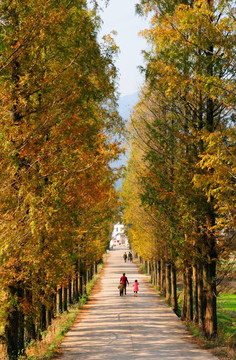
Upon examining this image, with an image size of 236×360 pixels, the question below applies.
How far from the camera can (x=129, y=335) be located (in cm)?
1688

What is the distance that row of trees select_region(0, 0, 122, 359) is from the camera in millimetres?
9578

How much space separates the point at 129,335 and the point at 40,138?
7862mm

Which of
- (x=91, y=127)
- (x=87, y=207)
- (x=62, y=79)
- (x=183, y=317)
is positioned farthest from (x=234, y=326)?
(x=62, y=79)

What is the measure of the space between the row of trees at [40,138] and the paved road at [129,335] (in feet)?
5.95

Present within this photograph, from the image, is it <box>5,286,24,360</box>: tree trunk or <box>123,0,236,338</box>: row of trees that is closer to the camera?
<box>5,286,24,360</box>: tree trunk

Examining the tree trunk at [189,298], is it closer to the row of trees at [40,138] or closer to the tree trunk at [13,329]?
the row of trees at [40,138]

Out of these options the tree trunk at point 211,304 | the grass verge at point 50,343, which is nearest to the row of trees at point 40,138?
the grass verge at point 50,343

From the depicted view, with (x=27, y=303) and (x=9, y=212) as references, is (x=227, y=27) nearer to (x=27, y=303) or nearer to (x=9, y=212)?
(x=9, y=212)

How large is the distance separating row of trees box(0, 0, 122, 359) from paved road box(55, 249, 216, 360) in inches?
71.5

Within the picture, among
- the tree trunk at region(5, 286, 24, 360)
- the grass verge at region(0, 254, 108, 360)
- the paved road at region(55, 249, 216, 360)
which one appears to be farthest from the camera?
the paved road at region(55, 249, 216, 360)

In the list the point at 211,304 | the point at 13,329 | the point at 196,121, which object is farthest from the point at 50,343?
the point at 196,121

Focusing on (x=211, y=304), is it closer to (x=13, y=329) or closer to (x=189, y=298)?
(x=189, y=298)

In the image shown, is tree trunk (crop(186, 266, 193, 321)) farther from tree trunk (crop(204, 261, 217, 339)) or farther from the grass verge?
tree trunk (crop(204, 261, 217, 339))

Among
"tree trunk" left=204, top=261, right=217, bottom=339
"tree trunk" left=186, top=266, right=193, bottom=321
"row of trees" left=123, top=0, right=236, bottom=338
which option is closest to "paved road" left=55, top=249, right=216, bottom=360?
"tree trunk" left=186, top=266, right=193, bottom=321
